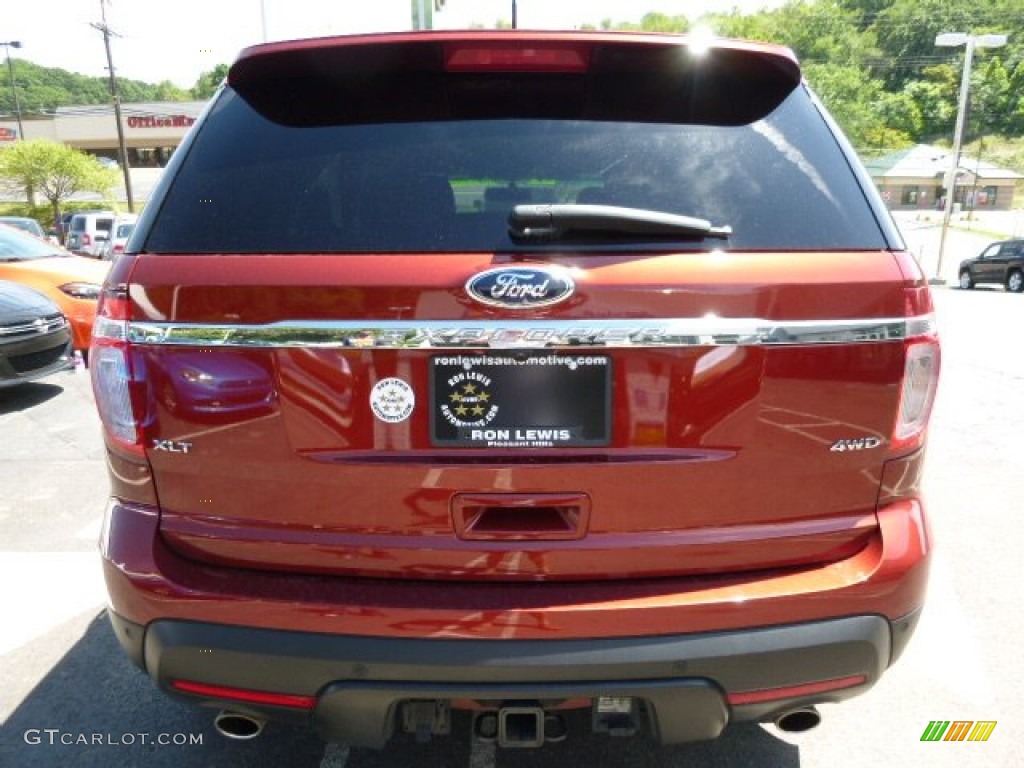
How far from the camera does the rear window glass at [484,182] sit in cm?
179

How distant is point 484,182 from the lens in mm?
1919

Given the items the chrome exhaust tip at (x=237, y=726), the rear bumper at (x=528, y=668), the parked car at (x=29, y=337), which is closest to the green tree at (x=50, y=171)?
the parked car at (x=29, y=337)

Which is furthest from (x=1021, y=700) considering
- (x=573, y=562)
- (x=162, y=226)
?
(x=162, y=226)

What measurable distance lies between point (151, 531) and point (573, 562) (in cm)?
99

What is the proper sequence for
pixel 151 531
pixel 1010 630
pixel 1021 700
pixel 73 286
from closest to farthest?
1. pixel 151 531
2. pixel 1021 700
3. pixel 1010 630
4. pixel 73 286

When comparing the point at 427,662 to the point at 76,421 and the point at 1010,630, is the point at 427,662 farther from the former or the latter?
the point at 76,421

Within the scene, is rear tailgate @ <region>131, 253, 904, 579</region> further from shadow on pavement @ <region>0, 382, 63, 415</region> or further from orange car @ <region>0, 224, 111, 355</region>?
orange car @ <region>0, 224, 111, 355</region>

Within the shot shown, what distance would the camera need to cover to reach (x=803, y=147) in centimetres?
196

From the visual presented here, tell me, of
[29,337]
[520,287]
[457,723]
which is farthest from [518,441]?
[29,337]

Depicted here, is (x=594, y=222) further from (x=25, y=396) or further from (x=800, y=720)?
(x=25, y=396)

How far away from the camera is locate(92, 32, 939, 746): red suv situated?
1.71 m

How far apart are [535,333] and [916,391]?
0.90 meters

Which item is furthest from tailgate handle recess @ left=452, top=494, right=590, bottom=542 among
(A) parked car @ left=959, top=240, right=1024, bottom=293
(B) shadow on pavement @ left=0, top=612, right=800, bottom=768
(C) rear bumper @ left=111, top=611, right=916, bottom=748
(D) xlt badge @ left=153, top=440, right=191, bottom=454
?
(A) parked car @ left=959, top=240, right=1024, bottom=293

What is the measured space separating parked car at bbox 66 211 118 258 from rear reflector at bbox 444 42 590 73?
77.6 ft
